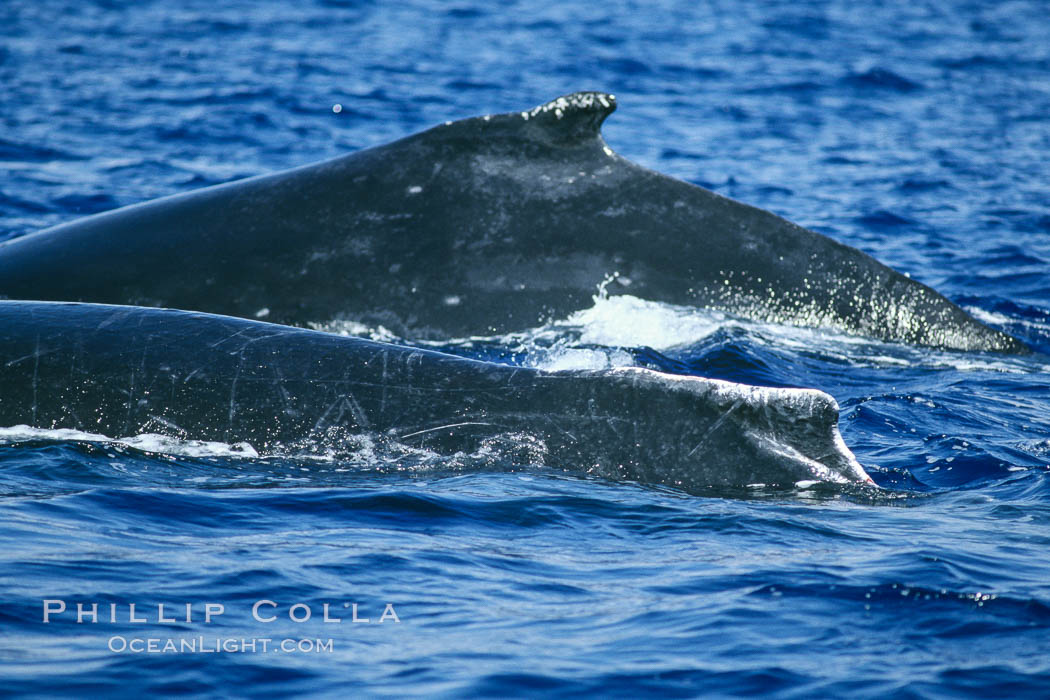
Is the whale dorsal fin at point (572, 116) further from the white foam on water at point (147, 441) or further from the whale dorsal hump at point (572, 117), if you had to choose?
the white foam on water at point (147, 441)

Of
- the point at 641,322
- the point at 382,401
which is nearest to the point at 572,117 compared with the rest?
the point at 641,322

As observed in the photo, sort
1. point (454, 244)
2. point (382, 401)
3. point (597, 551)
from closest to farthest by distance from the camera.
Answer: point (597, 551), point (382, 401), point (454, 244)

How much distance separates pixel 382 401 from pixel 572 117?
3746mm

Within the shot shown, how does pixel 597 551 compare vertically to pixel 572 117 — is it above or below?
below

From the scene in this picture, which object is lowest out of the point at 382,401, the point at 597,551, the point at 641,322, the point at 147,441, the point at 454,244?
the point at 597,551

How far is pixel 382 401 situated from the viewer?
6660 millimetres

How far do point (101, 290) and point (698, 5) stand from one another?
3106 cm

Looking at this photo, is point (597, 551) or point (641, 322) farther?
point (641, 322)

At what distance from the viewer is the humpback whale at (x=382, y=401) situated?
20.5 feet

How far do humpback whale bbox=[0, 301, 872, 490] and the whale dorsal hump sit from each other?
324 cm

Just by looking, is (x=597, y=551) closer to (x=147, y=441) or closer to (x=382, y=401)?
(x=382, y=401)

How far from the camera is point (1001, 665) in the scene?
4852 millimetres

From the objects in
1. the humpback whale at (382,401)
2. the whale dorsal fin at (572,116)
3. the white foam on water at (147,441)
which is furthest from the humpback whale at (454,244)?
the white foam on water at (147,441)

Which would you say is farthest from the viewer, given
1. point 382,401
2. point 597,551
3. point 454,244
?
point 454,244
